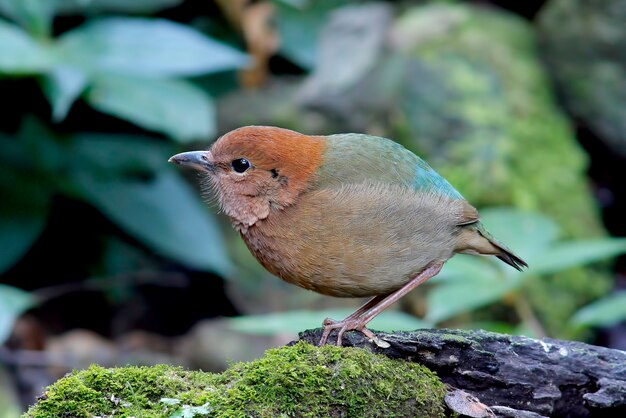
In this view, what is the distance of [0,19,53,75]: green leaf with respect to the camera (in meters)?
5.54

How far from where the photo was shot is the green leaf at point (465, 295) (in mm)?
4715

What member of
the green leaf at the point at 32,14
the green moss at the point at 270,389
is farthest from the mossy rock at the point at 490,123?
the green moss at the point at 270,389

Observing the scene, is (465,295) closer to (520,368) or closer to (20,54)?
(520,368)

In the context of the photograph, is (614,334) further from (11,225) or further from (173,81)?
(11,225)

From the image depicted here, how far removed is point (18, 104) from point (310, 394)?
16.2 ft

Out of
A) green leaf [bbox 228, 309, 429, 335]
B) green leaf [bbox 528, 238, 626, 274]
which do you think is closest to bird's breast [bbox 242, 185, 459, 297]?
green leaf [bbox 228, 309, 429, 335]

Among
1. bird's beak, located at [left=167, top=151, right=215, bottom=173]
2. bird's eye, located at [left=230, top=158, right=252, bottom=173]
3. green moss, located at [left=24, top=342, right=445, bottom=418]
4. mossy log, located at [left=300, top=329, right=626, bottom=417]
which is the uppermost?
bird's eye, located at [left=230, top=158, right=252, bottom=173]

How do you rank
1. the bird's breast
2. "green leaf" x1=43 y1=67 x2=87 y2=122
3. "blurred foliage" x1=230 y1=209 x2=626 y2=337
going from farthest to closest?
"green leaf" x1=43 y1=67 x2=87 y2=122 → "blurred foliage" x1=230 y1=209 x2=626 y2=337 → the bird's breast

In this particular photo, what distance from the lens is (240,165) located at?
3785mm

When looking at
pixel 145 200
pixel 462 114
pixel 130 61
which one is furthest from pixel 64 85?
pixel 462 114

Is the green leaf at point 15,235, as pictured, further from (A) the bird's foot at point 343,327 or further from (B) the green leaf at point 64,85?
(A) the bird's foot at point 343,327

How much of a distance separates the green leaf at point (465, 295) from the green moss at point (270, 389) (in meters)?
1.57

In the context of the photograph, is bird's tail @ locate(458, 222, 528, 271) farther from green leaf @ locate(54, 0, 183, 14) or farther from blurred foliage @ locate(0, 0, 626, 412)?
green leaf @ locate(54, 0, 183, 14)

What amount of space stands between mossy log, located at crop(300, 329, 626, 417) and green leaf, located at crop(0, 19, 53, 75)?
314 centimetres
